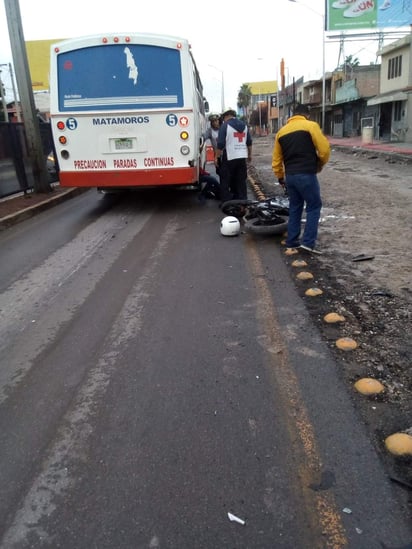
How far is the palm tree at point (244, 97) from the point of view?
102044mm

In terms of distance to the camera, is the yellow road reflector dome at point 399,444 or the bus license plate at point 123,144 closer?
the yellow road reflector dome at point 399,444

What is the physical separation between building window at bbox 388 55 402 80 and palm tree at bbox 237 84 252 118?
70461 millimetres

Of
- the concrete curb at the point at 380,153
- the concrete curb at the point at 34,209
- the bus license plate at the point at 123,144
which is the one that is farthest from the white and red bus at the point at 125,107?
the concrete curb at the point at 380,153

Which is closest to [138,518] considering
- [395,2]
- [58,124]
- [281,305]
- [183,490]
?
[183,490]

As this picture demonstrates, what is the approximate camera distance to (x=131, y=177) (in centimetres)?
921

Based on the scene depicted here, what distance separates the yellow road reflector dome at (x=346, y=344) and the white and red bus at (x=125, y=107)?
244 inches

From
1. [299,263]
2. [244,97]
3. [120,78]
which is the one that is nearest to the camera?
[299,263]

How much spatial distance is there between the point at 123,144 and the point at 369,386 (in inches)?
289

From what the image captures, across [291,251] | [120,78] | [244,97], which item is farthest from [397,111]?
[244,97]

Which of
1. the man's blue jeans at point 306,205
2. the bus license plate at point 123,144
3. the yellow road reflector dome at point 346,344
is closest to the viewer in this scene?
the yellow road reflector dome at point 346,344

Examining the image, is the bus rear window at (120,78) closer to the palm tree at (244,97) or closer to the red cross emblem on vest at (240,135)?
the red cross emblem on vest at (240,135)

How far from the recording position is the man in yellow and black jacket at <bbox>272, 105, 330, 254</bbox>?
5922mm

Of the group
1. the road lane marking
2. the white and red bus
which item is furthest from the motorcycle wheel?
the road lane marking

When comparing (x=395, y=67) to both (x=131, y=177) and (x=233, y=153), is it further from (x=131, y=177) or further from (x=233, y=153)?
(x=131, y=177)
